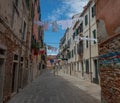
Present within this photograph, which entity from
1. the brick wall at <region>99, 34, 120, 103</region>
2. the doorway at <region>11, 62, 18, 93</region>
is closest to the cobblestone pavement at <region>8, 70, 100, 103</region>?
the doorway at <region>11, 62, 18, 93</region>

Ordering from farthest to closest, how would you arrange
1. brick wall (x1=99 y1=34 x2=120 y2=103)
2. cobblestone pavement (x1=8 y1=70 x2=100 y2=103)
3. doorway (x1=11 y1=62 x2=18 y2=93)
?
doorway (x1=11 y1=62 x2=18 y2=93)
cobblestone pavement (x1=8 y1=70 x2=100 y2=103)
brick wall (x1=99 y1=34 x2=120 y2=103)

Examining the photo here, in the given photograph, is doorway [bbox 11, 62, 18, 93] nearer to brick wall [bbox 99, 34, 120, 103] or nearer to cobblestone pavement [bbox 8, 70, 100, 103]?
cobblestone pavement [bbox 8, 70, 100, 103]

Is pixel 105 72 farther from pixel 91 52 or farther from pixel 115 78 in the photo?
pixel 91 52

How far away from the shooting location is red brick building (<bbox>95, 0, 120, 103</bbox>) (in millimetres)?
5184

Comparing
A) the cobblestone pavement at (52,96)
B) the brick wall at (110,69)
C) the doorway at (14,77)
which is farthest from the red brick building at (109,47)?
the doorway at (14,77)

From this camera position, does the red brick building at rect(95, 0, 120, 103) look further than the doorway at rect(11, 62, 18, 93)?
No

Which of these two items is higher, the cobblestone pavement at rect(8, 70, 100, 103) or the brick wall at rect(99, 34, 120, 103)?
the brick wall at rect(99, 34, 120, 103)

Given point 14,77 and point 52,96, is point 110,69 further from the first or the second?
point 14,77

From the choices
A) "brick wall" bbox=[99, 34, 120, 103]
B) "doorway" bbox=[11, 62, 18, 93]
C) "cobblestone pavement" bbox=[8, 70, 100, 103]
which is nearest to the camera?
"brick wall" bbox=[99, 34, 120, 103]

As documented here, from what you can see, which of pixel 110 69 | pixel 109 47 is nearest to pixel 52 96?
pixel 110 69

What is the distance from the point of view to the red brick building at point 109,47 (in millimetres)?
5184

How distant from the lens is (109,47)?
5.84m

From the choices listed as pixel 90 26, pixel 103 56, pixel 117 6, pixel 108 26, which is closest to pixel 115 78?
pixel 103 56

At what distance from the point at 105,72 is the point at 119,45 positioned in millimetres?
1721
